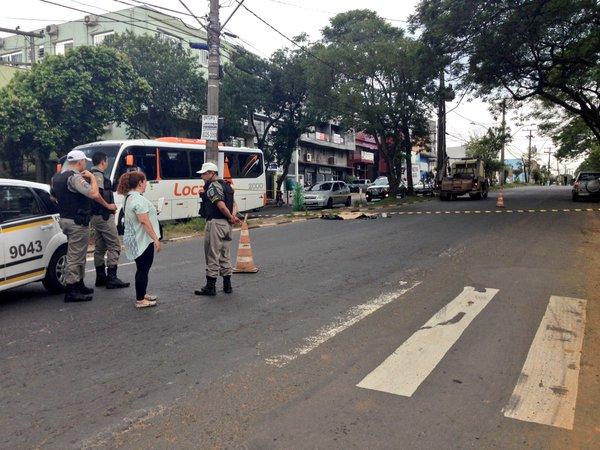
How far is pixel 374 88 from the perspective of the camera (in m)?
27.5

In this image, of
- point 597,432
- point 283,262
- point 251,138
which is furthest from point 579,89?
point 597,432

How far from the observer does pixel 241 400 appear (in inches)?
140

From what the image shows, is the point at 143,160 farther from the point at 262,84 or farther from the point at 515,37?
the point at 262,84

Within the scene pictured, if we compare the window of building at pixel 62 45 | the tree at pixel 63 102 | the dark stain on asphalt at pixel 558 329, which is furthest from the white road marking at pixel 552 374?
the window of building at pixel 62 45

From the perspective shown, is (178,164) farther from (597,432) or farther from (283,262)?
Result: (597,432)

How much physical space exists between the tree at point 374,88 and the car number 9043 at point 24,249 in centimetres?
2028

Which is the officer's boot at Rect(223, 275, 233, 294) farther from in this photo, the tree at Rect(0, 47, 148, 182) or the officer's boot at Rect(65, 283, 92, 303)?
the tree at Rect(0, 47, 148, 182)

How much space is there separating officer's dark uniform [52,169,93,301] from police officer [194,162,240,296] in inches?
57.9

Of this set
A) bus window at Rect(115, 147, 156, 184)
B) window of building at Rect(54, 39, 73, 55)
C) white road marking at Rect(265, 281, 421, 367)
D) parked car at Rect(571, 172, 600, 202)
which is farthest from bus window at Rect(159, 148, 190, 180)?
window of building at Rect(54, 39, 73, 55)

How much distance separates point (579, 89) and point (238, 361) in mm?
30969

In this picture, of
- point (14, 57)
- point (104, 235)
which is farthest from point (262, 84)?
point (104, 235)

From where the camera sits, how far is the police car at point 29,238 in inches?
235

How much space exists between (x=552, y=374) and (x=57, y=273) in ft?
19.4

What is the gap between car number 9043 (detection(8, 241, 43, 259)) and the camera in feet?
19.7
